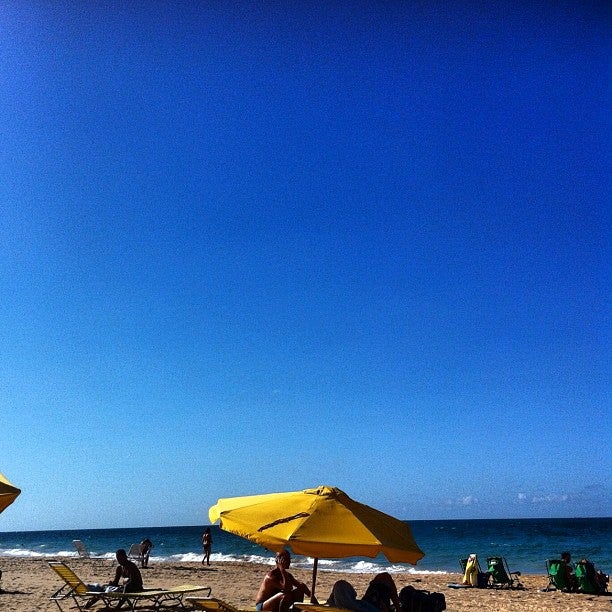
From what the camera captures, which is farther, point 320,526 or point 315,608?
point 315,608

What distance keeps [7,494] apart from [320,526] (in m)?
3.24

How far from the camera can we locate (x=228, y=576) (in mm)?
20500

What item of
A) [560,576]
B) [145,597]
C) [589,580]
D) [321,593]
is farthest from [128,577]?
[589,580]

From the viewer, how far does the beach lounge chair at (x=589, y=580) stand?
1561cm

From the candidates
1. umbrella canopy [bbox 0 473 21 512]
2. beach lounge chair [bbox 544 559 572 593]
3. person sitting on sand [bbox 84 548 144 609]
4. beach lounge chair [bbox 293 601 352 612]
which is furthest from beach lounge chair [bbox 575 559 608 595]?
umbrella canopy [bbox 0 473 21 512]

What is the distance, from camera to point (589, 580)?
1562 centimetres

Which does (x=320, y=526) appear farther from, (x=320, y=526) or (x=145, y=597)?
(x=145, y=597)

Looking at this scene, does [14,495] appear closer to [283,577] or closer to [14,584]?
[283,577]

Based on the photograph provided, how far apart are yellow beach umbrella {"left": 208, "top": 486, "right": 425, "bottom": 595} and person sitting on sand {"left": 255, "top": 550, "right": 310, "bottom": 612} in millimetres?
1028

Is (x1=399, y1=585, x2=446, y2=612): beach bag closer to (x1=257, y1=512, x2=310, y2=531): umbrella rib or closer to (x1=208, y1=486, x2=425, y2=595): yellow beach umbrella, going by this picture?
(x1=208, y1=486, x2=425, y2=595): yellow beach umbrella

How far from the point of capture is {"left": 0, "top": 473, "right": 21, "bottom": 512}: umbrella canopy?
6.26 metres

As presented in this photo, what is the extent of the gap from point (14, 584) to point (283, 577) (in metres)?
12.3

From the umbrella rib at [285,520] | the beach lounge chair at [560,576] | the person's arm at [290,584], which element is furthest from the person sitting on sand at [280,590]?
the beach lounge chair at [560,576]

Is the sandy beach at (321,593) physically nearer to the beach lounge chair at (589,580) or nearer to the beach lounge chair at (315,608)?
the beach lounge chair at (589,580)
